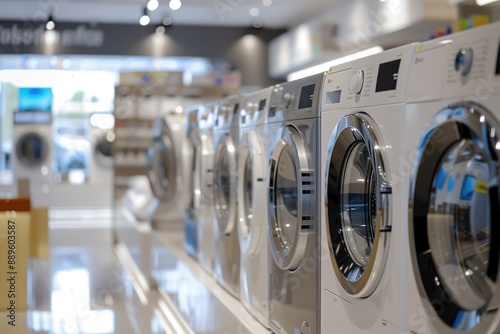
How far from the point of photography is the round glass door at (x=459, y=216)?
1613 millimetres

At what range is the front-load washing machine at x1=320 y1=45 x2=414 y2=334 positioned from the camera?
2096 mm

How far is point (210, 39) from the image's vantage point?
412 inches

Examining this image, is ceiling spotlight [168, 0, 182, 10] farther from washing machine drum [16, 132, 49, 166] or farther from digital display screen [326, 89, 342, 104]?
digital display screen [326, 89, 342, 104]

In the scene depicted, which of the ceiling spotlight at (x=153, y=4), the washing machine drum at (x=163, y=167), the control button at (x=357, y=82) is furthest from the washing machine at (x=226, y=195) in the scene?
the ceiling spotlight at (x=153, y=4)

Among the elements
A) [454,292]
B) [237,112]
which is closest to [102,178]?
[237,112]

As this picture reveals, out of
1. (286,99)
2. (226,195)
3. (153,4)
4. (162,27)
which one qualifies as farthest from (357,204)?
(162,27)

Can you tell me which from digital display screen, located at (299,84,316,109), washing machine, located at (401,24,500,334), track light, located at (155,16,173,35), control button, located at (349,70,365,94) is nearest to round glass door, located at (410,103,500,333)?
washing machine, located at (401,24,500,334)

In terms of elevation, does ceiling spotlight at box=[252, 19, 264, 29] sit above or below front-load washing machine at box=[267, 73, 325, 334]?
above

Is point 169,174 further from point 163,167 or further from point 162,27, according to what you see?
point 162,27

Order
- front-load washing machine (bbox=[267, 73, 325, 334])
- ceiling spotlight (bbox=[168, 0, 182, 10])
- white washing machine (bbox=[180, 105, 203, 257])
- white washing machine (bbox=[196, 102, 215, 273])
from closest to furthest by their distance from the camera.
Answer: front-load washing machine (bbox=[267, 73, 325, 334]) → white washing machine (bbox=[196, 102, 215, 273]) → white washing machine (bbox=[180, 105, 203, 257]) → ceiling spotlight (bbox=[168, 0, 182, 10])

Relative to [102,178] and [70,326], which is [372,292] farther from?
[102,178]

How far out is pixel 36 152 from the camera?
1054 centimetres

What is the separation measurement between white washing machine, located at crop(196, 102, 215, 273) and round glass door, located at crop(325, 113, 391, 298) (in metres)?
2.10

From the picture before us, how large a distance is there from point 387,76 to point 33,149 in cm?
909
